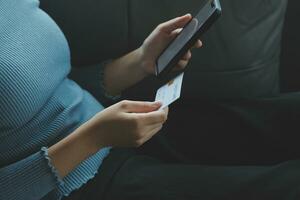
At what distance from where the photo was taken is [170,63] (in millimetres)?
833

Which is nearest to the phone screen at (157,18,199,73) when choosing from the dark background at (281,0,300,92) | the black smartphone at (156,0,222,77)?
the black smartphone at (156,0,222,77)

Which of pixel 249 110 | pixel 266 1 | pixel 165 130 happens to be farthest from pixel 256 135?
pixel 266 1

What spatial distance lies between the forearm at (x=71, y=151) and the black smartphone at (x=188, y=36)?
8.4 inches

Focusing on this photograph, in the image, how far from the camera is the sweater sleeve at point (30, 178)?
2.22ft

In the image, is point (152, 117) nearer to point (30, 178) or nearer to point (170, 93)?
point (170, 93)

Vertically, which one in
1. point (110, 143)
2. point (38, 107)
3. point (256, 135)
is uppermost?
point (38, 107)

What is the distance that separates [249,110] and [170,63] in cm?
18

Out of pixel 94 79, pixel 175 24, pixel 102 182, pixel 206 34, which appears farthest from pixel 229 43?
pixel 102 182

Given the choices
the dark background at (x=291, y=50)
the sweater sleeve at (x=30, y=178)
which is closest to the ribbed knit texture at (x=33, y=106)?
the sweater sleeve at (x=30, y=178)

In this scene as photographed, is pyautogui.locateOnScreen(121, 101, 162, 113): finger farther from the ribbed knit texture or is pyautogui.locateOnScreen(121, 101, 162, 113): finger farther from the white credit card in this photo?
the ribbed knit texture

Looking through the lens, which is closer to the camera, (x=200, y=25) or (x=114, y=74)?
(x=200, y=25)

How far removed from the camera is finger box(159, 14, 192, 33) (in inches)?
33.4

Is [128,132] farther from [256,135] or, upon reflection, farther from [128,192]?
[256,135]

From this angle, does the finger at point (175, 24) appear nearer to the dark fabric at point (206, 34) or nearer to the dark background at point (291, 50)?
the dark fabric at point (206, 34)
